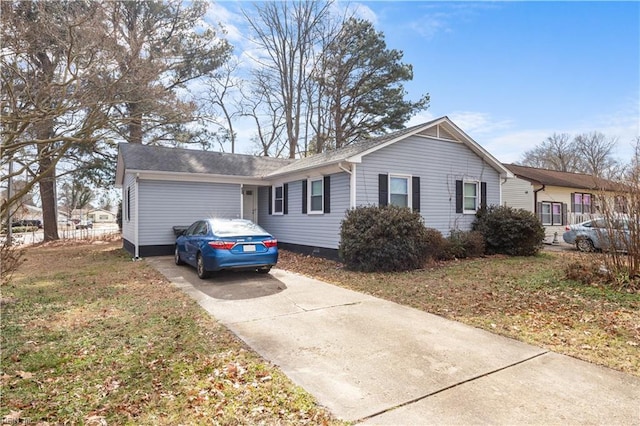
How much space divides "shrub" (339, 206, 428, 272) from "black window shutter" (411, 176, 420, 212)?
200 cm

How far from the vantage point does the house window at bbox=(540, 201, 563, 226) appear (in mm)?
19531

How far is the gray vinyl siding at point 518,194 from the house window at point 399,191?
9609mm

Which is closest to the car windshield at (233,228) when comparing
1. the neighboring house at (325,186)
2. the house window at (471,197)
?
the neighboring house at (325,186)

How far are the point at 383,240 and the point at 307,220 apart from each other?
419 centimetres

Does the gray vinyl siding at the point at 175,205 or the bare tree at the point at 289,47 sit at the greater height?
the bare tree at the point at 289,47

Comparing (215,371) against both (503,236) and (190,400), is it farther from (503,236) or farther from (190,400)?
(503,236)

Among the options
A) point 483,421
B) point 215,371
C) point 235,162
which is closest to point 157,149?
point 235,162

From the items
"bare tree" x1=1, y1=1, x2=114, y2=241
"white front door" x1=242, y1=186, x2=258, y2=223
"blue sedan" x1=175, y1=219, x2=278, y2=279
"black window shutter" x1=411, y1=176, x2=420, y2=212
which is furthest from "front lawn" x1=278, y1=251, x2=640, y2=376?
"bare tree" x1=1, y1=1, x2=114, y2=241

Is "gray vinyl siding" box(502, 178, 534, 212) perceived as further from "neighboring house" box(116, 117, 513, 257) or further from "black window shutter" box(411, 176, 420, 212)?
"black window shutter" box(411, 176, 420, 212)

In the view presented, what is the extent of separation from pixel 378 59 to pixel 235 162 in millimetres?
11863

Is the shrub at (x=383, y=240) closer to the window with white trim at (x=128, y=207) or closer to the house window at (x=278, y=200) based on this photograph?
the house window at (x=278, y=200)

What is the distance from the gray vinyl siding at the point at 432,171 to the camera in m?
11.2

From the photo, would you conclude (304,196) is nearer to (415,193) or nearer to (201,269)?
(415,193)

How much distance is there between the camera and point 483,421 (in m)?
2.70
